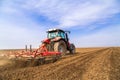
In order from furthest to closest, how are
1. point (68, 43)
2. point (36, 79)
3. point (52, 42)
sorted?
point (68, 43)
point (52, 42)
point (36, 79)

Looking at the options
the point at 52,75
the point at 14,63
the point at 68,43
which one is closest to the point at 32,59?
the point at 14,63

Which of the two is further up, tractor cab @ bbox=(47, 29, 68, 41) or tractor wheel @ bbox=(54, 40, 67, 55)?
tractor cab @ bbox=(47, 29, 68, 41)

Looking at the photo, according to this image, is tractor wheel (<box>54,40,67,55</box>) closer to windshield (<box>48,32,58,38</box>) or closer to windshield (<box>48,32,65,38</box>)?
windshield (<box>48,32,65,38</box>)

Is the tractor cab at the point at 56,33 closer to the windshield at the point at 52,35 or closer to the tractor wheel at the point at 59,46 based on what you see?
the windshield at the point at 52,35

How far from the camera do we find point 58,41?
47.7 feet

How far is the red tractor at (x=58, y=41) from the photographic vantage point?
14115mm

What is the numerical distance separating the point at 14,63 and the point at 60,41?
5680mm

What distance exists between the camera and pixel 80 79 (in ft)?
20.0

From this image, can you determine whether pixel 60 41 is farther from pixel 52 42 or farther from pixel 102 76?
pixel 102 76

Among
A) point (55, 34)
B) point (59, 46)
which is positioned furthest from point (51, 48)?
point (55, 34)

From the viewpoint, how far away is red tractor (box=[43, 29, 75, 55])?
46.3 feet

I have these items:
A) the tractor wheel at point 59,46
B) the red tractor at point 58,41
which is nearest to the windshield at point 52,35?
the red tractor at point 58,41

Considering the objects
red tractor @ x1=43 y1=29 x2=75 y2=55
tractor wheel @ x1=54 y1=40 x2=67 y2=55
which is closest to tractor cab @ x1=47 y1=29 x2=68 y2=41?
red tractor @ x1=43 y1=29 x2=75 y2=55

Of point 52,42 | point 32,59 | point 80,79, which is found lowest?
point 80,79
